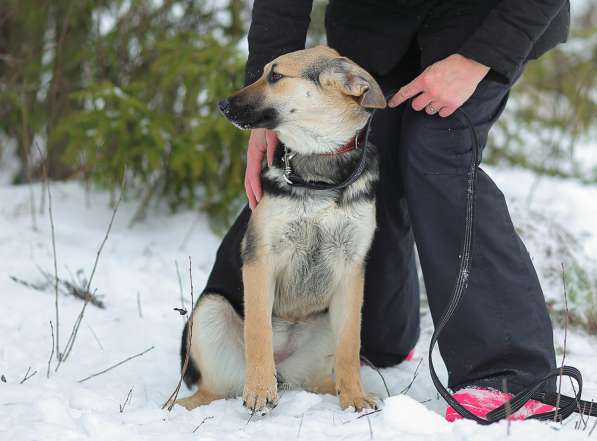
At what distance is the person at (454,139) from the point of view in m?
2.76

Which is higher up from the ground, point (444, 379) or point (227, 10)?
point (227, 10)

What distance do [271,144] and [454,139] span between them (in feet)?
2.77

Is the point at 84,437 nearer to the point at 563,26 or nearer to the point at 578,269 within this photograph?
the point at 563,26

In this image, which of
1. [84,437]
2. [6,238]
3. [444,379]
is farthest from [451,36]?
[6,238]

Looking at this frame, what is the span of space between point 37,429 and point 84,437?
0.56 ft

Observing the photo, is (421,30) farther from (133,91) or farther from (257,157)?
(133,91)

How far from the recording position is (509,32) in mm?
2688

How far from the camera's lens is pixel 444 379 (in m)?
3.48

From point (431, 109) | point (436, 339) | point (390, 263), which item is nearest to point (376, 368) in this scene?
point (390, 263)

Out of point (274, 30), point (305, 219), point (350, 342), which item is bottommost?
point (350, 342)

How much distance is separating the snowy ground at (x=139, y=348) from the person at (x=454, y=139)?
35 cm

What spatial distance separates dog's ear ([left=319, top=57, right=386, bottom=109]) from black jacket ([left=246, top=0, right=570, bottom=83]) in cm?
31

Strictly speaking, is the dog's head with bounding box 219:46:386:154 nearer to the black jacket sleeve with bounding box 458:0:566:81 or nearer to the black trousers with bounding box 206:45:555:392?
the black trousers with bounding box 206:45:555:392

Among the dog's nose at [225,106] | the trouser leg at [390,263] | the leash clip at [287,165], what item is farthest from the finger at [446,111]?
the dog's nose at [225,106]
